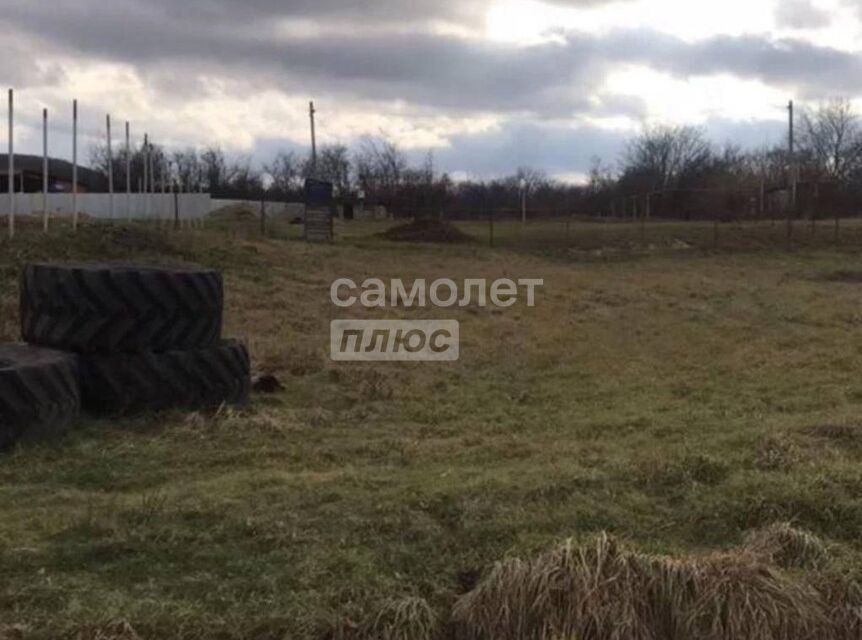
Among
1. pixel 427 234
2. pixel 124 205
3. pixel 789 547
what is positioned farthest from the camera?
pixel 124 205

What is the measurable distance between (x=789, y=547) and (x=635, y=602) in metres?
0.83

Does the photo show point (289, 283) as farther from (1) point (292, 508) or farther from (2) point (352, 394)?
(1) point (292, 508)

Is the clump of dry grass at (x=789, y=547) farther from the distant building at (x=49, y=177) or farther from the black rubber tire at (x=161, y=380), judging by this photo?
the distant building at (x=49, y=177)

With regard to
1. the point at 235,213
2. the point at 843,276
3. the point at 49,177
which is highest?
the point at 49,177

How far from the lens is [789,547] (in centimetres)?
407

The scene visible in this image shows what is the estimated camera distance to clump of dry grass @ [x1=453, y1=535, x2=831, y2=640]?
362 cm

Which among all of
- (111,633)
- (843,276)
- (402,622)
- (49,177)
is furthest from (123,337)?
(49,177)

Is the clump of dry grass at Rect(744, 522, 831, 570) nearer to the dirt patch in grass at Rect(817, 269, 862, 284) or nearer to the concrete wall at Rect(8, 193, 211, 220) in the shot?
the dirt patch in grass at Rect(817, 269, 862, 284)

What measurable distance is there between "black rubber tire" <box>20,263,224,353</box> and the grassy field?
2.08ft

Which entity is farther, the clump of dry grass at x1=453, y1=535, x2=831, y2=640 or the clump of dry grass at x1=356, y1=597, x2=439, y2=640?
the clump of dry grass at x1=453, y1=535, x2=831, y2=640

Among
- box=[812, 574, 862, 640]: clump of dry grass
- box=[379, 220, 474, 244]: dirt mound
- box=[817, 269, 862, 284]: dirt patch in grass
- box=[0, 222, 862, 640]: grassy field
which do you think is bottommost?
box=[812, 574, 862, 640]: clump of dry grass

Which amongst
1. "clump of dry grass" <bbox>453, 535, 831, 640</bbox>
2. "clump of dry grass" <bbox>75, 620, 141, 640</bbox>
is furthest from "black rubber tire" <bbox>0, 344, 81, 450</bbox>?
"clump of dry grass" <bbox>453, 535, 831, 640</bbox>

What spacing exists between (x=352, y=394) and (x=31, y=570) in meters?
4.63

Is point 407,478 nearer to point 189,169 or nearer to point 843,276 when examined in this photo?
point 843,276
